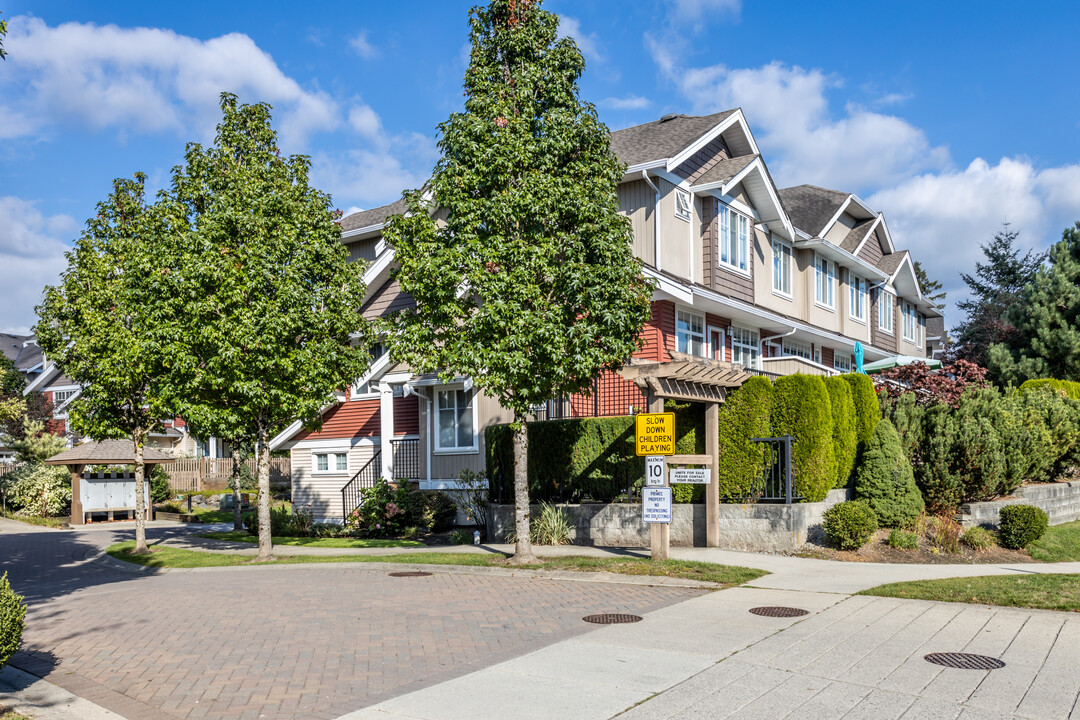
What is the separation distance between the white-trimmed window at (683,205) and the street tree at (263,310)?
28.4 feet

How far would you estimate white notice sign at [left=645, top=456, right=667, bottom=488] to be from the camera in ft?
45.5

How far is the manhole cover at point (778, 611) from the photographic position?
9.68 metres

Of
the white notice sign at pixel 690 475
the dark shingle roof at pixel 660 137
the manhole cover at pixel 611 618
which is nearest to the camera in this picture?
the manhole cover at pixel 611 618

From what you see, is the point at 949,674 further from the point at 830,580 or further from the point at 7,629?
the point at 7,629

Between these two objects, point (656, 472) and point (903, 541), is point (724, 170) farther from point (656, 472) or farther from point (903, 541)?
point (656, 472)

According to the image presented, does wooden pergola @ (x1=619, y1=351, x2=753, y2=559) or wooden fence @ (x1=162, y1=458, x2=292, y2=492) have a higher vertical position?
wooden pergola @ (x1=619, y1=351, x2=753, y2=559)

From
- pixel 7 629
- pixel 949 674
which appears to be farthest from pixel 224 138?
pixel 949 674

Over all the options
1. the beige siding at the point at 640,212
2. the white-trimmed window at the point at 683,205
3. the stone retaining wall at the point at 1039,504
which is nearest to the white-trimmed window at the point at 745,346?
the white-trimmed window at the point at 683,205

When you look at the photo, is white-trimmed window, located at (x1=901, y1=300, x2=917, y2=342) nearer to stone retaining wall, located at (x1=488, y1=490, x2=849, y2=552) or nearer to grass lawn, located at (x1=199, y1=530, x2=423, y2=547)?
stone retaining wall, located at (x1=488, y1=490, x2=849, y2=552)

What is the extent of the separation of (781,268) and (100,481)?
24.6m

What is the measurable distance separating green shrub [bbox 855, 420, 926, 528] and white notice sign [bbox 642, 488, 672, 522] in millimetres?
4524

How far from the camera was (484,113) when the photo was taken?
48.7ft

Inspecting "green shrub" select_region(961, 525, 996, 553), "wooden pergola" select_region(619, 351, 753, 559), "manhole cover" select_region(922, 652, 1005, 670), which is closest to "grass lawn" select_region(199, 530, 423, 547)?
"wooden pergola" select_region(619, 351, 753, 559)

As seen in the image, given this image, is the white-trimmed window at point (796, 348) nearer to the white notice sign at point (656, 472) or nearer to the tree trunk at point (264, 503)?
the white notice sign at point (656, 472)
